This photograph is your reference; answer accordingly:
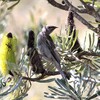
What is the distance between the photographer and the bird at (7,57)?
0.56 metres

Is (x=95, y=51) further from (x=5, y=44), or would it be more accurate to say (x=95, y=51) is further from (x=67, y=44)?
(x=5, y=44)

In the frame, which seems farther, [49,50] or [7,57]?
[49,50]

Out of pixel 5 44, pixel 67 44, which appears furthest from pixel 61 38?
pixel 5 44

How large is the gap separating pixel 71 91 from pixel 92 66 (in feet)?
0.31

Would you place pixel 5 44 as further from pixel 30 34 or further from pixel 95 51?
pixel 95 51

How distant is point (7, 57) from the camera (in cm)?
57

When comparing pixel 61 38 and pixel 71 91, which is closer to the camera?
pixel 71 91

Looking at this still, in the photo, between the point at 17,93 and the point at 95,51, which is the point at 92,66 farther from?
the point at 17,93

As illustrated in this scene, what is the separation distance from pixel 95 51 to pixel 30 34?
0.43 ft

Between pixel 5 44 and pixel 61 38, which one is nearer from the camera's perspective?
pixel 5 44

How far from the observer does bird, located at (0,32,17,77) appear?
0.56 metres

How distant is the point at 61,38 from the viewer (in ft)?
2.31

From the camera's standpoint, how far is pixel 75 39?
64 centimetres

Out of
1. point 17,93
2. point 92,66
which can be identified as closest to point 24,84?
point 17,93
